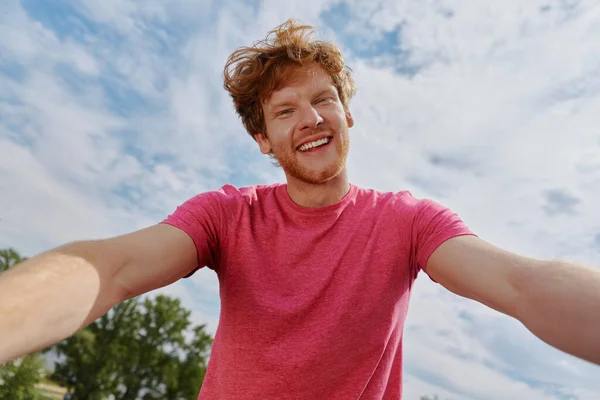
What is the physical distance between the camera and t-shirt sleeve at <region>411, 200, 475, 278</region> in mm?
2582

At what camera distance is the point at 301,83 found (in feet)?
11.8

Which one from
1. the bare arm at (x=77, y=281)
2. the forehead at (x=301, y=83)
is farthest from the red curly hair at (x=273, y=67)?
the bare arm at (x=77, y=281)

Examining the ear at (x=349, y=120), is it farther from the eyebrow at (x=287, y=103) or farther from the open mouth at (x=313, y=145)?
the open mouth at (x=313, y=145)

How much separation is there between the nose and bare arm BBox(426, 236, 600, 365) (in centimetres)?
124

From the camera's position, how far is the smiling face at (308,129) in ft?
11.0

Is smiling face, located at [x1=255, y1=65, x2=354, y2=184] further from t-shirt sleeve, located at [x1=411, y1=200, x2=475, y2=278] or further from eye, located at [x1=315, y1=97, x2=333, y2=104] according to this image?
t-shirt sleeve, located at [x1=411, y1=200, x2=475, y2=278]

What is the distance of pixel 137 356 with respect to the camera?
38.3 meters

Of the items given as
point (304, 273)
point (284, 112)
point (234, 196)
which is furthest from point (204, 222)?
point (284, 112)

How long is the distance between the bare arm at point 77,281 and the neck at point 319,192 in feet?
2.72

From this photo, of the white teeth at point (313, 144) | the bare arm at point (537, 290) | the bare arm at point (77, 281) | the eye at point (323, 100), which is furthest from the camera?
the eye at point (323, 100)

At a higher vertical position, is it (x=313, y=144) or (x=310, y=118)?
(x=310, y=118)

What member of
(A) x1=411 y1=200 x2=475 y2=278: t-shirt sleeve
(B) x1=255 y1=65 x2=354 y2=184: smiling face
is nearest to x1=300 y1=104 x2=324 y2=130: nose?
(B) x1=255 y1=65 x2=354 y2=184: smiling face

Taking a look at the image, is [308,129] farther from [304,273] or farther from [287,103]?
[304,273]

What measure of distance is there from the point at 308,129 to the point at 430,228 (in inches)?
41.4
